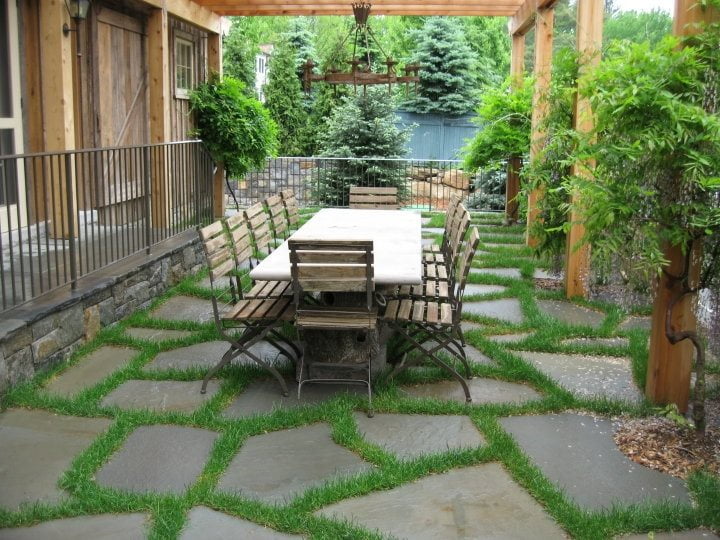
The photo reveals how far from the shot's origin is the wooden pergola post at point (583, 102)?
6.76 m

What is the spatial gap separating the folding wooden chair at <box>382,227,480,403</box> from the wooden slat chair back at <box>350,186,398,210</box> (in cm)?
410

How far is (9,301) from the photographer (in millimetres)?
5199

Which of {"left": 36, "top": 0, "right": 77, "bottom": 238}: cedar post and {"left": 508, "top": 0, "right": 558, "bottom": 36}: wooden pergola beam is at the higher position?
{"left": 508, "top": 0, "right": 558, "bottom": 36}: wooden pergola beam

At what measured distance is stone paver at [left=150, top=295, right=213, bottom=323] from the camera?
6.57 metres

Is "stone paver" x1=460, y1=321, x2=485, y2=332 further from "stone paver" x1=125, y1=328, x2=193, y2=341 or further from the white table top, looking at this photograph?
"stone paver" x1=125, y1=328, x2=193, y2=341

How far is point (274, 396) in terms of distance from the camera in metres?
4.72

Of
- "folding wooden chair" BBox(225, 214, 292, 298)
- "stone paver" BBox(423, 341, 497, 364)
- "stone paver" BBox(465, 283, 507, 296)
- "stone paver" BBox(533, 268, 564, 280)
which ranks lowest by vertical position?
"stone paver" BBox(423, 341, 497, 364)

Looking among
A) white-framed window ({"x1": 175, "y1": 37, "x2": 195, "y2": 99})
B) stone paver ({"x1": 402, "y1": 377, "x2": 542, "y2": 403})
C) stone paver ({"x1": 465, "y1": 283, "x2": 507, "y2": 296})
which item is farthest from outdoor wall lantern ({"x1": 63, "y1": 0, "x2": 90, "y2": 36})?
stone paver ({"x1": 402, "y1": 377, "x2": 542, "y2": 403})

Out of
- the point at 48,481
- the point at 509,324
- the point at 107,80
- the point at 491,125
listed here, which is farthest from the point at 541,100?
the point at 48,481

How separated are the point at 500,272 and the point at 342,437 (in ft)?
16.0

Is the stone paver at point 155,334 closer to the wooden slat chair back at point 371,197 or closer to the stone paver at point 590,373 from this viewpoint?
the stone paver at point 590,373

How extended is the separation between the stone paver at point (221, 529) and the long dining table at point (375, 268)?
1727 mm

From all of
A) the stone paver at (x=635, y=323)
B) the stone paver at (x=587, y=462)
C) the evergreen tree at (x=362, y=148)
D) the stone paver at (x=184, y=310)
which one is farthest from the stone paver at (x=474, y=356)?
the evergreen tree at (x=362, y=148)

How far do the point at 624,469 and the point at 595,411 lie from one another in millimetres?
730
